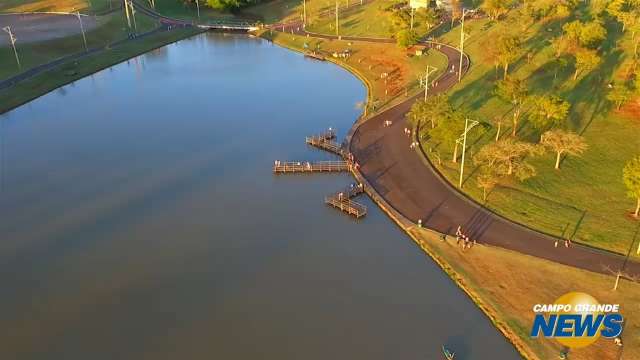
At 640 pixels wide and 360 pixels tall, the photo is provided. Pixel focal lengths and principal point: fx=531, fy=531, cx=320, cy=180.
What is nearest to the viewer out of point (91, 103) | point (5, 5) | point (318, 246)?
point (318, 246)

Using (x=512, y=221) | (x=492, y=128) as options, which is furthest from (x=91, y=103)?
(x=512, y=221)

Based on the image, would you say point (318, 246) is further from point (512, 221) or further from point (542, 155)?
point (542, 155)

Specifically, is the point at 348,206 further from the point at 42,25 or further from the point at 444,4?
the point at 42,25

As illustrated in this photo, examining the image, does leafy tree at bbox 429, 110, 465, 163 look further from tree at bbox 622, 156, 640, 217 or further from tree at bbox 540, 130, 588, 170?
tree at bbox 622, 156, 640, 217

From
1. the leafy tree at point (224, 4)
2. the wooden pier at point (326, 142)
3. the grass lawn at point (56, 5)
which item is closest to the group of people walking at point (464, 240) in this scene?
the wooden pier at point (326, 142)

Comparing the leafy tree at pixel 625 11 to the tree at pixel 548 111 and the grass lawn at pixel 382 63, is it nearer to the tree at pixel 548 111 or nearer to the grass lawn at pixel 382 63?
the grass lawn at pixel 382 63
